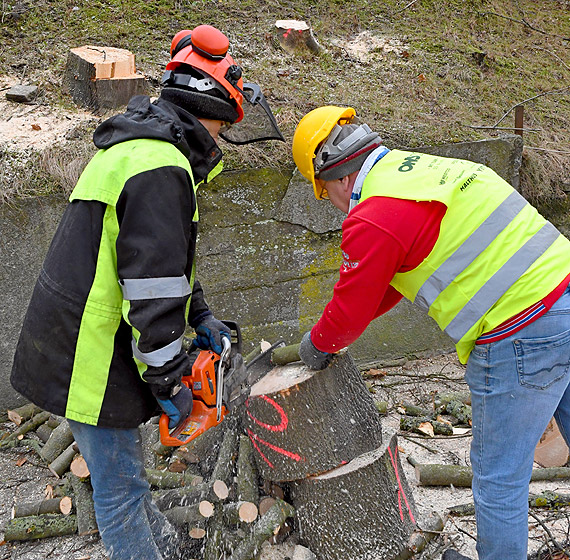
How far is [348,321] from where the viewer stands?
2258 mm

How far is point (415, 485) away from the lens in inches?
130

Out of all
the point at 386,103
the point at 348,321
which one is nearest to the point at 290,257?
the point at 386,103

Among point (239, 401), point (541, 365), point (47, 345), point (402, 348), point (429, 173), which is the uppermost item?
point (429, 173)

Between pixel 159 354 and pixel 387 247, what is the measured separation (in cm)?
85

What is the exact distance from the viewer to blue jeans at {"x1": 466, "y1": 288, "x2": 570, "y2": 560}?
209cm

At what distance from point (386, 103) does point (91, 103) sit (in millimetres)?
2283

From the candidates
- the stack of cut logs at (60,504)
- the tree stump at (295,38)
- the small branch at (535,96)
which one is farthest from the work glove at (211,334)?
the tree stump at (295,38)

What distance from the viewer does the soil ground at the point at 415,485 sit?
2.82 m

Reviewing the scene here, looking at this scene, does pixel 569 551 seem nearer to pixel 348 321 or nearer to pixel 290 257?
pixel 348 321

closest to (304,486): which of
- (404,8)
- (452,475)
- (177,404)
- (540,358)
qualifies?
(177,404)

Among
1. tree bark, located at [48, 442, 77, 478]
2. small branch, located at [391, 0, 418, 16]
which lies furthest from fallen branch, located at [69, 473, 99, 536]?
small branch, located at [391, 0, 418, 16]

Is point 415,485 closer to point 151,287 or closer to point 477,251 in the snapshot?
point 477,251

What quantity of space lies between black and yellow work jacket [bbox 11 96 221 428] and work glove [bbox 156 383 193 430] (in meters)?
0.05

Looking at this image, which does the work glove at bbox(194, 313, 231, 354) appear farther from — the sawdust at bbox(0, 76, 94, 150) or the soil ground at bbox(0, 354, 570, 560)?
the sawdust at bbox(0, 76, 94, 150)
